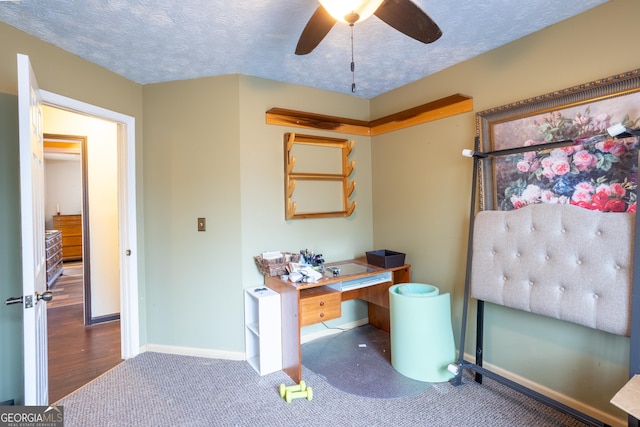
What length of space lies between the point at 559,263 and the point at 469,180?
33.1 inches

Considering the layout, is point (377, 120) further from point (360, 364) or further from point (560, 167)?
point (360, 364)

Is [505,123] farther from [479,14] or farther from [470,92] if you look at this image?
[479,14]

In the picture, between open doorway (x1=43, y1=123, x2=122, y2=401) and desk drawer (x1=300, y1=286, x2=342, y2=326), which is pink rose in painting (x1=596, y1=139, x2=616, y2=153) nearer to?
desk drawer (x1=300, y1=286, x2=342, y2=326)

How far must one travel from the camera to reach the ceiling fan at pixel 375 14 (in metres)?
1.22

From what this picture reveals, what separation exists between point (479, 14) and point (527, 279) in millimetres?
1593

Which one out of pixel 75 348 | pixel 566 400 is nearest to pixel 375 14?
pixel 566 400

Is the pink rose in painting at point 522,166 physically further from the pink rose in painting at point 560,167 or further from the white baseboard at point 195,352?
the white baseboard at point 195,352

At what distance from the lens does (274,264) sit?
246 cm

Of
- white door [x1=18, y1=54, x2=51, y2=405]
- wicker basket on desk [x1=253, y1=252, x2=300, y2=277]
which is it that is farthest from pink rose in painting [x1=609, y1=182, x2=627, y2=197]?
white door [x1=18, y1=54, x2=51, y2=405]

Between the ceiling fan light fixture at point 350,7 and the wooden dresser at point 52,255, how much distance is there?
226 inches

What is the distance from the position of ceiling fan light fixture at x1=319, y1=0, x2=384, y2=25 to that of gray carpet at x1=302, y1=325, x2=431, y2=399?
7.16ft

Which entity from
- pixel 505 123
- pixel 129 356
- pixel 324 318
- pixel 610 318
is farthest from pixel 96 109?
pixel 610 318

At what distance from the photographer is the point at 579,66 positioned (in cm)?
180

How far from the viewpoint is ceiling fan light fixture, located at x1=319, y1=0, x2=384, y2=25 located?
1.20 meters
